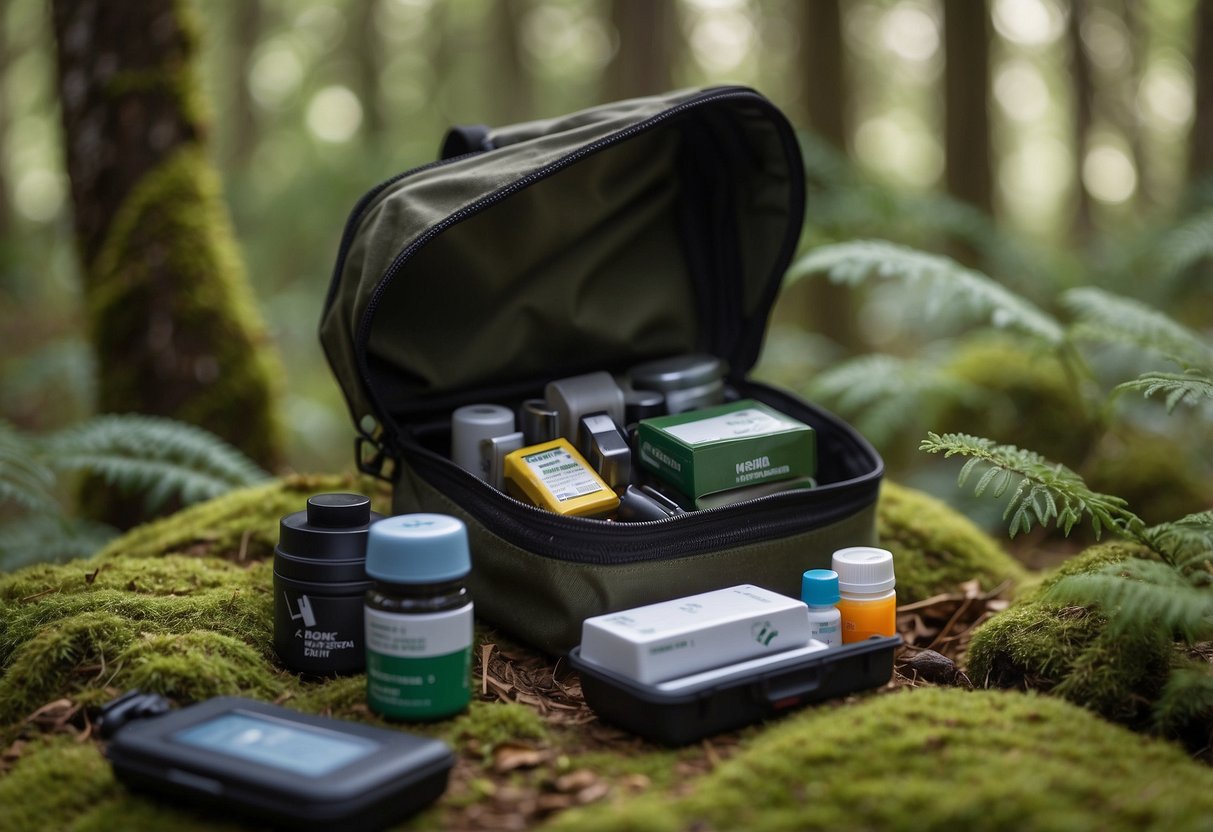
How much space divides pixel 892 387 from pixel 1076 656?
1963mm

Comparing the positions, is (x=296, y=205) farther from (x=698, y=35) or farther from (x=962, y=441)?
(x=698, y=35)

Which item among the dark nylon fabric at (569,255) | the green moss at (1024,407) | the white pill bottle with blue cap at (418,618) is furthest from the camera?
the green moss at (1024,407)

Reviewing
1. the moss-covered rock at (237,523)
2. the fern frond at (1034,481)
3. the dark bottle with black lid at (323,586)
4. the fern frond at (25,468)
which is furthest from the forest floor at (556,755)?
the fern frond at (25,468)

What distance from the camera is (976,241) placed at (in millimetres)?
5945

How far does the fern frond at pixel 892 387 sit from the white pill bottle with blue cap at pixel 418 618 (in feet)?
7.81

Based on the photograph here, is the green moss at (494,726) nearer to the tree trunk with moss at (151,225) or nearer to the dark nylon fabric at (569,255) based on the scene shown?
the dark nylon fabric at (569,255)

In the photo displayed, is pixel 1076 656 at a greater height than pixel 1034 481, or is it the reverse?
pixel 1034 481

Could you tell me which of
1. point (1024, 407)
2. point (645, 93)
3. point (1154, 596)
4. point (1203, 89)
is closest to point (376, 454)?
point (1154, 596)

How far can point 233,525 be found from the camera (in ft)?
9.48

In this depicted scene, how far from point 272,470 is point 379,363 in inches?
53.9

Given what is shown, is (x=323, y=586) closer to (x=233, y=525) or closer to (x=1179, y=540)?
(x=233, y=525)

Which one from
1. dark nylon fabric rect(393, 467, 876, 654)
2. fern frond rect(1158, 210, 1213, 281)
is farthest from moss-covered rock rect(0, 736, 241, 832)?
fern frond rect(1158, 210, 1213, 281)

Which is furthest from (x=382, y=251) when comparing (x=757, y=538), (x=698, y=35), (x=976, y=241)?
(x=698, y=35)

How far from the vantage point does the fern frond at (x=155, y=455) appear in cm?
311
